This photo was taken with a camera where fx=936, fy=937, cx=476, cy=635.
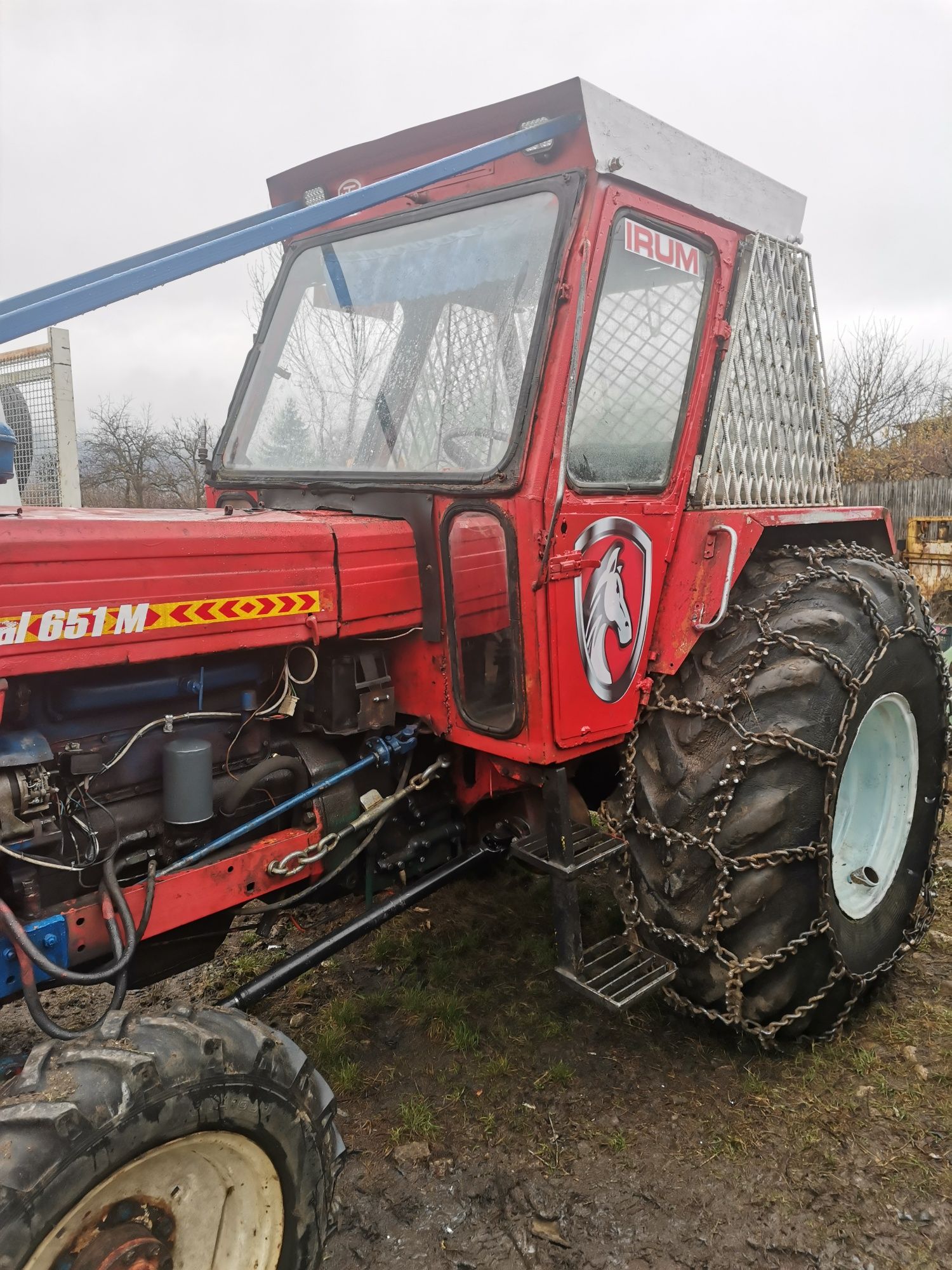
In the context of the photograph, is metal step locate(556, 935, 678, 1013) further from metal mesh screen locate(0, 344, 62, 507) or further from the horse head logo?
metal mesh screen locate(0, 344, 62, 507)

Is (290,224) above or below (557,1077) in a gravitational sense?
above

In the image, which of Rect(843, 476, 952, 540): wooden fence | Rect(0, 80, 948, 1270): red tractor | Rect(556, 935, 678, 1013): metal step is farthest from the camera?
Rect(843, 476, 952, 540): wooden fence

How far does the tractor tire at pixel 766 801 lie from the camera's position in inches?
94.7

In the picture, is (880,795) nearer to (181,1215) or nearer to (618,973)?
(618,973)

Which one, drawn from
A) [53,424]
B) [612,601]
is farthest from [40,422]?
[612,601]

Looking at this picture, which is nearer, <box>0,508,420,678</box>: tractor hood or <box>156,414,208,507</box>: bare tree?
<box>0,508,420,678</box>: tractor hood

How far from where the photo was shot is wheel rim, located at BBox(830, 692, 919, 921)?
116 inches

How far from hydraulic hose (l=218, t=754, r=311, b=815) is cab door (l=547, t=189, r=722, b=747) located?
0.66m

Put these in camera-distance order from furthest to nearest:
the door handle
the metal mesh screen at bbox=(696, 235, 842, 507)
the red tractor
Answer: the metal mesh screen at bbox=(696, 235, 842, 507), the door handle, the red tractor

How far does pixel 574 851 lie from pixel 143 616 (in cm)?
124

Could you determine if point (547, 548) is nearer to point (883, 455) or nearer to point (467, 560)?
point (467, 560)

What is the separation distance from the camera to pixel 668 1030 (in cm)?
278

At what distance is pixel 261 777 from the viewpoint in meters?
2.27

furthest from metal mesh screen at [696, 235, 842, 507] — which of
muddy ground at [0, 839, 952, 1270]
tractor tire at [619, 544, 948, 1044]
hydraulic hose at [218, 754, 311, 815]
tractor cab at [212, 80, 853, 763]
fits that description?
muddy ground at [0, 839, 952, 1270]
